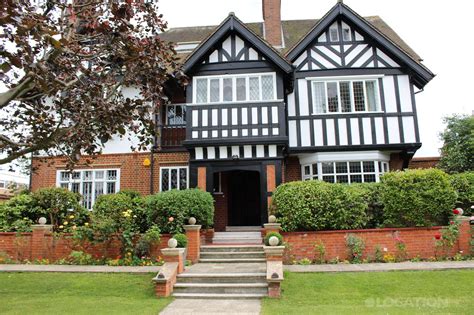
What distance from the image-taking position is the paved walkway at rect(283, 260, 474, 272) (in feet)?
32.2

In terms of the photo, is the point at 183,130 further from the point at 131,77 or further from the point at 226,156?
the point at 131,77

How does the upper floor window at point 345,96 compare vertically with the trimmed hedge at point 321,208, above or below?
above

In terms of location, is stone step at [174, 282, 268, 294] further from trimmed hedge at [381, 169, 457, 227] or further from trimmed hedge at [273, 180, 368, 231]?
trimmed hedge at [381, 169, 457, 227]

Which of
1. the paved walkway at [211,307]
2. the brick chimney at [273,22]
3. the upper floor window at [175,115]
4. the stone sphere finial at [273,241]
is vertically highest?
the brick chimney at [273,22]

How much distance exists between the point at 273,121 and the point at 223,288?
745 centimetres

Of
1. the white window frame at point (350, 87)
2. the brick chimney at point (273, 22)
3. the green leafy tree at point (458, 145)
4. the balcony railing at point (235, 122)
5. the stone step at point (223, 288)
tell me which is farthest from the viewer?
the brick chimney at point (273, 22)

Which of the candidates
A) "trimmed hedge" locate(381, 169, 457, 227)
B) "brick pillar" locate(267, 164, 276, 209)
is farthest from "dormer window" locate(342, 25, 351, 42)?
"trimmed hedge" locate(381, 169, 457, 227)

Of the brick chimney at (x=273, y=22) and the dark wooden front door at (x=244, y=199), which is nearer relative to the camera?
the dark wooden front door at (x=244, y=199)

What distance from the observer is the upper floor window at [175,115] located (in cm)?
1757

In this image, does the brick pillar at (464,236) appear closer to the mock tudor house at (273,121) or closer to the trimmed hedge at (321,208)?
the trimmed hedge at (321,208)

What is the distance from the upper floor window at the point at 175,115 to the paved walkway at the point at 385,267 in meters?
9.21

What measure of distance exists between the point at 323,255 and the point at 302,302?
3372 mm

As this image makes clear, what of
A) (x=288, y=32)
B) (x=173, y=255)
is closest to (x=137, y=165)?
(x=173, y=255)

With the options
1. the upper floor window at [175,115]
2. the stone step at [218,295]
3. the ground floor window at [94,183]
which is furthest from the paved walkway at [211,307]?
the upper floor window at [175,115]
